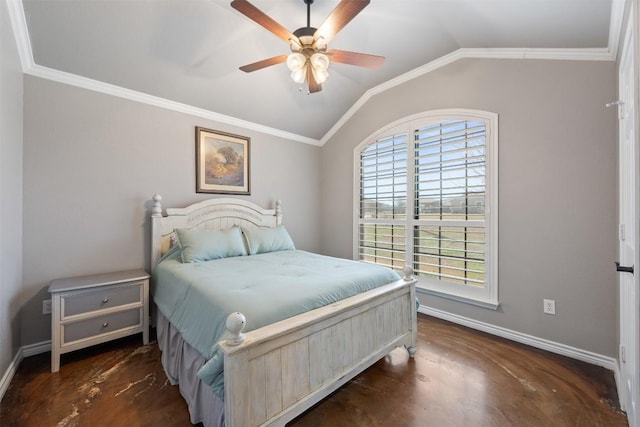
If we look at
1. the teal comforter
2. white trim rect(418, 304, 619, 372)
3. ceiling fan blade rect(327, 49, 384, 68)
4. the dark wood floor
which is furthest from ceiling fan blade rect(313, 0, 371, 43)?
white trim rect(418, 304, 619, 372)

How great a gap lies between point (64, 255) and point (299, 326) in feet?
7.61

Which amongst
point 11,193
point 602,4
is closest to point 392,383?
point 602,4

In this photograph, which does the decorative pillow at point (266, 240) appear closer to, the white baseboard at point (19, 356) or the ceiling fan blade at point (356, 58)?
the white baseboard at point (19, 356)

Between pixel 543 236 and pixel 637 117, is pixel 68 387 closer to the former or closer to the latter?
pixel 637 117

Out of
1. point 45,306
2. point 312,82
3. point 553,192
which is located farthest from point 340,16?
point 45,306

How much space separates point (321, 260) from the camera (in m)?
2.60

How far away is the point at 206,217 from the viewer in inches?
122

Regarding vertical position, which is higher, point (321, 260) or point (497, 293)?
point (321, 260)

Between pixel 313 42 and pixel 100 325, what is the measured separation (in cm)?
268

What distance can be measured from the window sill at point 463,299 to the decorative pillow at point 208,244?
2077 millimetres

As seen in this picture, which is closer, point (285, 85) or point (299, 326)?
point (299, 326)

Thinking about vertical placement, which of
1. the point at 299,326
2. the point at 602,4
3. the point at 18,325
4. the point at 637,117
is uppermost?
the point at 602,4

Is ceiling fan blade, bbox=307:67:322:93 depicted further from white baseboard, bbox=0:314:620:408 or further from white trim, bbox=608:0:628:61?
white baseboard, bbox=0:314:620:408

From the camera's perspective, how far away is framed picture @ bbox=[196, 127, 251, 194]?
3141 millimetres
